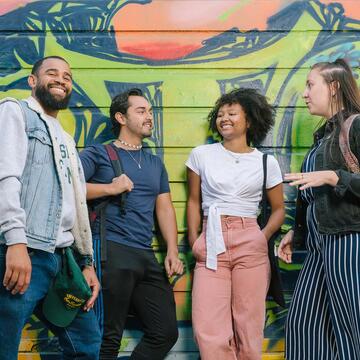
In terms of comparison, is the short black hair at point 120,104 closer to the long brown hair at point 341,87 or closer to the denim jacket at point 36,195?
the denim jacket at point 36,195

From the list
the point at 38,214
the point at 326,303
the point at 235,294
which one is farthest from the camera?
the point at 235,294

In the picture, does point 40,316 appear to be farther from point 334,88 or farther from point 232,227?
point 334,88

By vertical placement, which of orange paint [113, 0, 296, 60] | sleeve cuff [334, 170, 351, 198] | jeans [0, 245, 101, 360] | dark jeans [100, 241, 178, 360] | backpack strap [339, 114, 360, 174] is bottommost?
dark jeans [100, 241, 178, 360]

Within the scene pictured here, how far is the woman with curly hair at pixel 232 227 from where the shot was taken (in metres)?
4.10

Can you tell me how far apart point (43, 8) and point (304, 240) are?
8.31 feet

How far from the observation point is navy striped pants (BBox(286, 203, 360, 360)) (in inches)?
138

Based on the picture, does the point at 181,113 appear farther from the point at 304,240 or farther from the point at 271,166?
A: the point at 304,240

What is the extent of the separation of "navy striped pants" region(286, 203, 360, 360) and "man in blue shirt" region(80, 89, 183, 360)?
891 mm

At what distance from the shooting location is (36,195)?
314 centimetres

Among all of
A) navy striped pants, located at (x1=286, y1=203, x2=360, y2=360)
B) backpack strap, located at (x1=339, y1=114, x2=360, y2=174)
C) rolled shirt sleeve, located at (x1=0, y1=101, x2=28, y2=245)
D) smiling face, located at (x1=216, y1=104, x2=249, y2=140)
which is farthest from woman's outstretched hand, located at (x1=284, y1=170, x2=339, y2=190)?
rolled shirt sleeve, located at (x1=0, y1=101, x2=28, y2=245)

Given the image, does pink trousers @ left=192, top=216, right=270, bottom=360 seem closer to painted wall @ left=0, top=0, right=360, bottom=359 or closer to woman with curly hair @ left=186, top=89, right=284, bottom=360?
woman with curly hair @ left=186, top=89, right=284, bottom=360

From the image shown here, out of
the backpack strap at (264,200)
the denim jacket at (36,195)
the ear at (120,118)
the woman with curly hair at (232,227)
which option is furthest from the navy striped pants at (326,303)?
the denim jacket at (36,195)

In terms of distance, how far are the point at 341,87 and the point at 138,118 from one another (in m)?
1.41

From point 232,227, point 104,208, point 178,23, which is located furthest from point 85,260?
point 178,23
